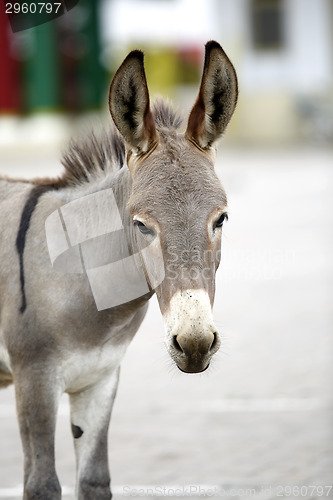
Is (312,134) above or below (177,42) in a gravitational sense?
below

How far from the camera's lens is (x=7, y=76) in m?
28.3

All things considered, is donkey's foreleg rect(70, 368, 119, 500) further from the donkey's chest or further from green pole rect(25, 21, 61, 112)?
green pole rect(25, 21, 61, 112)

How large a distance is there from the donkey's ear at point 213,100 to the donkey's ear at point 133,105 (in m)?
0.19

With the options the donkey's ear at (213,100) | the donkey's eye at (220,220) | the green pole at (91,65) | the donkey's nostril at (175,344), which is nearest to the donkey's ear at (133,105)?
the donkey's ear at (213,100)

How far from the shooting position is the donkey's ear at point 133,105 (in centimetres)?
348

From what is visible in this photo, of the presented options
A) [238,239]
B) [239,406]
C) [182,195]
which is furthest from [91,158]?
[238,239]

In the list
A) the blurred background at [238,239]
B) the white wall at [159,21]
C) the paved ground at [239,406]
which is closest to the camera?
the paved ground at [239,406]

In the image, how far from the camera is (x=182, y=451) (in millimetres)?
5852

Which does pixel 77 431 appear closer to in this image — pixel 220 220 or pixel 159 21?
pixel 220 220

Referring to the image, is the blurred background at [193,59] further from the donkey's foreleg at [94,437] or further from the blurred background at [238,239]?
the donkey's foreleg at [94,437]

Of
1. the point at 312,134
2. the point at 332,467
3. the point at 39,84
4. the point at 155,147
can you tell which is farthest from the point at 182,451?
the point at 312,134

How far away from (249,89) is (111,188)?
1318 inches

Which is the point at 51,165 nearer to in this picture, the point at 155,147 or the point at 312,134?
the point at 312,134

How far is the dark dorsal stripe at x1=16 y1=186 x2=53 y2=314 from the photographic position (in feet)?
12.6
